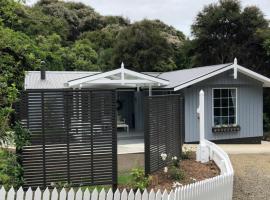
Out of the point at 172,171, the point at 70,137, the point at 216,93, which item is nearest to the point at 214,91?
the point at 216,93

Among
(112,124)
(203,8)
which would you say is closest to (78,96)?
(112,124)

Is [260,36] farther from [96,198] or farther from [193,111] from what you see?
[96,198]

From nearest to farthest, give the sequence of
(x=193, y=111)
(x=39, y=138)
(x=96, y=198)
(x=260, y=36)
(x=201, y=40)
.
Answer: (x=96, y=198)
(x=39, y=138)
(x=193, y=111)
(x=260, y=36)
(x=201, y=40)

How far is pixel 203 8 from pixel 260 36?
18.2 ft

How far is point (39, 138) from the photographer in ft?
25.8

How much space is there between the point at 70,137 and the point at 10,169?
146cm

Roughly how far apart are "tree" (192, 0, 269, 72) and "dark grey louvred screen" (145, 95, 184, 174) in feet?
66.6

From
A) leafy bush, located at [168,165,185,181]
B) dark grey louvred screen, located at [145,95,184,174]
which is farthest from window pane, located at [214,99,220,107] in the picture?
leafy bush, located at [168,165,185,181]

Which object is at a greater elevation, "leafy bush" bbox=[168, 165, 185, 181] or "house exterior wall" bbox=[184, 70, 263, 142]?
"house exterior wall" bbox=[184, 70, 263, 142]

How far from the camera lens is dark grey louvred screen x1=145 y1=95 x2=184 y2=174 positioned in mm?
9203

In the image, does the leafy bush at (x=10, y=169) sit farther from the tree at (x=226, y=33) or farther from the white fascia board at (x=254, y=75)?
the tree at (x=226, y=33)

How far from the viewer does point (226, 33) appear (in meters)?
31.7

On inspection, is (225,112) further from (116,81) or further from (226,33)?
(226,33)

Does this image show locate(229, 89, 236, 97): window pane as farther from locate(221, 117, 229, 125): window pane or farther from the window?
locate(221, 117, 229, 125): window pane
